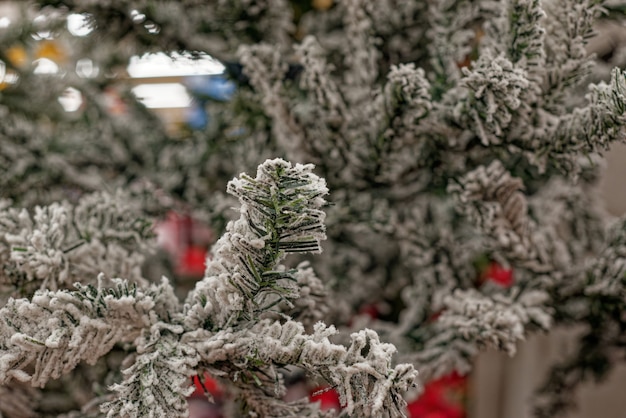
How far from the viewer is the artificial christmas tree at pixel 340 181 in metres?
0.40

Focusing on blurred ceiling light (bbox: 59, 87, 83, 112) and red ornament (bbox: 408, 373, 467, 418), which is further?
red ornament (bbox: 408, 373, 467, 418)

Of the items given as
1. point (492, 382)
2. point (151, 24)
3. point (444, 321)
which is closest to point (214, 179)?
point (151, 24)

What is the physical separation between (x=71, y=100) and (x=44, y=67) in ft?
0.20

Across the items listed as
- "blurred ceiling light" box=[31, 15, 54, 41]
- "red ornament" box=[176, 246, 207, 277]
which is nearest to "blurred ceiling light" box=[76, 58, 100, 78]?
"blurred ceiling light" box=[31, 15, 54, 41]

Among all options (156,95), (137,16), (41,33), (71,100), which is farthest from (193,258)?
(137,16)

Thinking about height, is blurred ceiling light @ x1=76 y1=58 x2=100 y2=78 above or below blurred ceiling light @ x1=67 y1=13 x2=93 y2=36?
below

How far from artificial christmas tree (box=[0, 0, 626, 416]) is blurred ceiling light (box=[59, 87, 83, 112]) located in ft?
0.07

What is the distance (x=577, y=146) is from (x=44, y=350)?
0.37 m

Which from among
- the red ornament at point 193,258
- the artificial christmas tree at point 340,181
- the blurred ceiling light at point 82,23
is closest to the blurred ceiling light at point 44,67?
the artificial christmas tree at point 340,181

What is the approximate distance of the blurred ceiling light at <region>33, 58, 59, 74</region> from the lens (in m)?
0.87

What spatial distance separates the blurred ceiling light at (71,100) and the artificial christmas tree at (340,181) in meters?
0.02

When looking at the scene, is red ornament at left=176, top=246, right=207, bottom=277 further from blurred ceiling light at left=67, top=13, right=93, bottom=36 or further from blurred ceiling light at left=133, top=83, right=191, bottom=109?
blurred ceiling light at left=67, top=13, right=93, bottom=36

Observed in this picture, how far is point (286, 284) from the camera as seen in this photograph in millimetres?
395

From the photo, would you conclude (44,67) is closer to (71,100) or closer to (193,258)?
(71,100)
